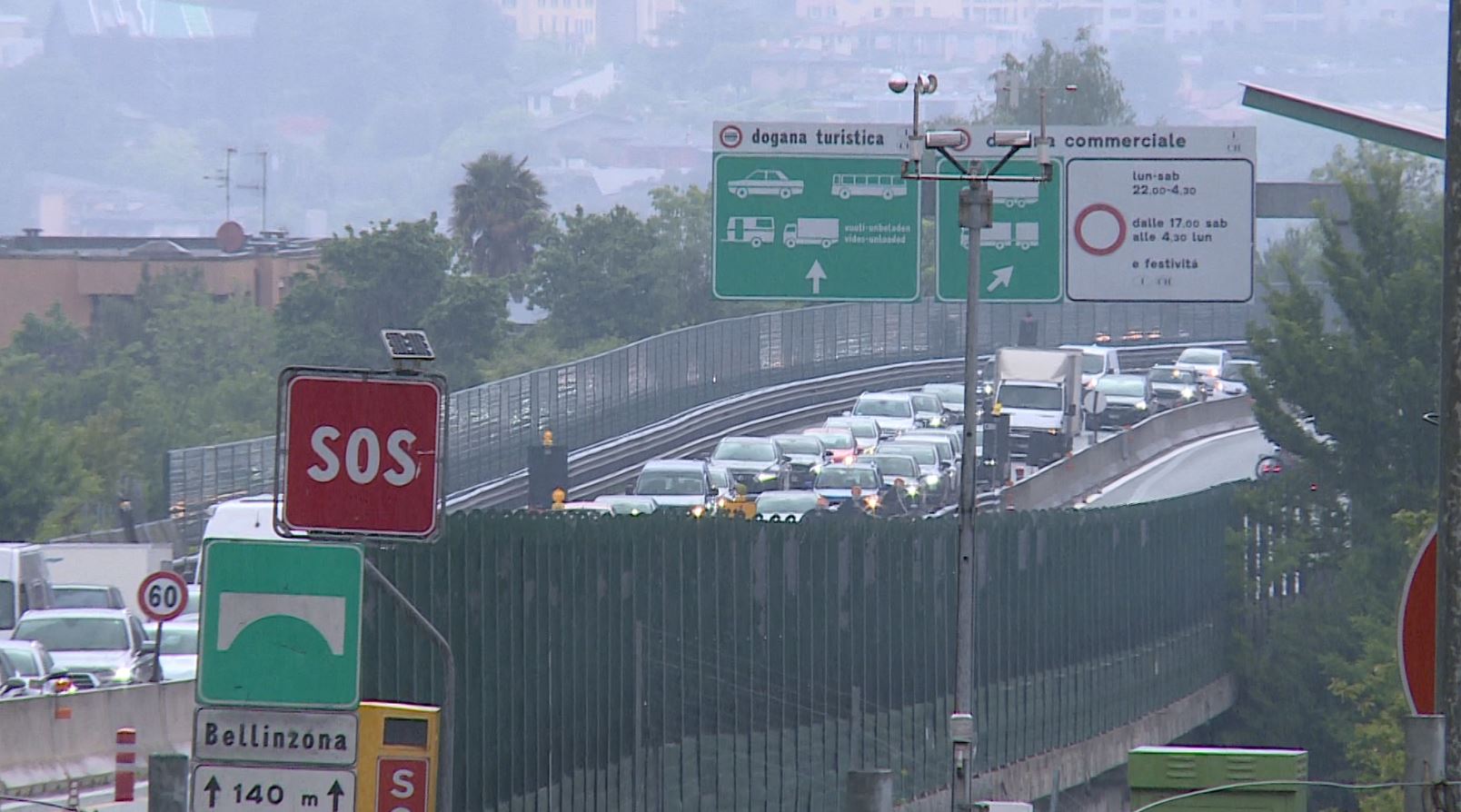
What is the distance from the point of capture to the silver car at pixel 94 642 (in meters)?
29.7

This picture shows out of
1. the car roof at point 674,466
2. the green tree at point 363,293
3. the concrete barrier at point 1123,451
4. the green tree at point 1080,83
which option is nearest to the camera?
the car roof at point 674,466

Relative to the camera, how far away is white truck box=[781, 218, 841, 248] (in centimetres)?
2566

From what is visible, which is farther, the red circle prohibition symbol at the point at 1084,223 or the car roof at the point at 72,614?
the car roof at the point at 72,614

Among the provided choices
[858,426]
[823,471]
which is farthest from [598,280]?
[823,471]

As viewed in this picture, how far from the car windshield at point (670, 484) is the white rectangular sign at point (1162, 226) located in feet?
76.0

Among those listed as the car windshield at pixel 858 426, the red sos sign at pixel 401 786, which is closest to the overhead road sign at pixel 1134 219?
the red sos sign at pixel 401 786

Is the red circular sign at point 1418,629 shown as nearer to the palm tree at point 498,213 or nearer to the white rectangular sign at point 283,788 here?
the white rectangular sign at point 283,788

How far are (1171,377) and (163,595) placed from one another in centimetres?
5260

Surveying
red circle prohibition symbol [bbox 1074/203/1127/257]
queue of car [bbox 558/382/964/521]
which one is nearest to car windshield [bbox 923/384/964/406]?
queue of car [bbox 558/382/964/521]

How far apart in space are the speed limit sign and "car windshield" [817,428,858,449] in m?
32.5

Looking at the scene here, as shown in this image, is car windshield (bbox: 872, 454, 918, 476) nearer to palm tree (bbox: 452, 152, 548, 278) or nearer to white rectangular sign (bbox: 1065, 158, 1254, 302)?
white rectangular sign (bbox: 1065, 158, 1254, 302)

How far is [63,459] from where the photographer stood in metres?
61.9

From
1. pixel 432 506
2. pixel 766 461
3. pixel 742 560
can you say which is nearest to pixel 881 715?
pixel 742 560

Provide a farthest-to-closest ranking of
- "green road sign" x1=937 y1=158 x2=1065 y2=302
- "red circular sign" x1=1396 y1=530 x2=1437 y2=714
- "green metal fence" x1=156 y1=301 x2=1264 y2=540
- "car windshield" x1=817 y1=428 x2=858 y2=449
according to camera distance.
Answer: "car windshield" x1=817 y1=428 x2=858 y2=449
"green metal fence" x1=156 y1=301 x2=1264 y2=540
"green road sign" x1=937 y1=158 x2=1065 y2=302
"red circular sign" x1=1396 y1=530 x2=1437 y2=714
